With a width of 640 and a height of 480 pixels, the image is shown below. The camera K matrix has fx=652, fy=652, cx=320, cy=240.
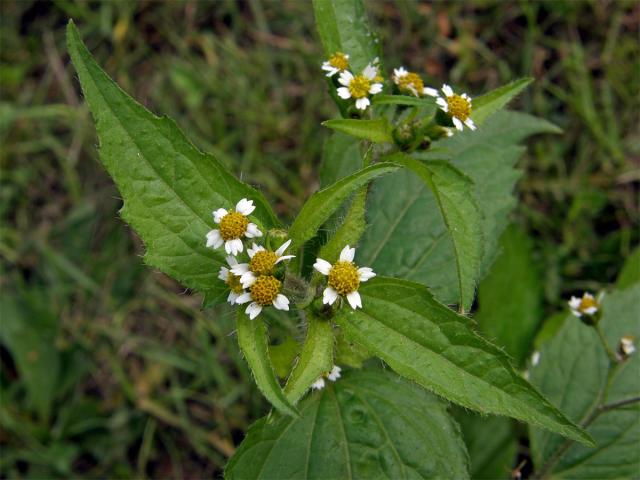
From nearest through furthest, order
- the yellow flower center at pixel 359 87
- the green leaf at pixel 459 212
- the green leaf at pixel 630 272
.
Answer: the green leaf at pixel 459 212
the yellow flower center at pixel 359 87
the green leaf at pixel 630 272

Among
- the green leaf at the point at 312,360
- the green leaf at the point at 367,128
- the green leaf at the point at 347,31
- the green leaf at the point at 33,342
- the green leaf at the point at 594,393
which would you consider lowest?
the green leaf at the point at 33,342

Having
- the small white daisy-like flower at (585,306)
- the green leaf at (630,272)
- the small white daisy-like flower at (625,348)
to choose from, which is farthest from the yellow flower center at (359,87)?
Answer: the green leaf at (630,272)

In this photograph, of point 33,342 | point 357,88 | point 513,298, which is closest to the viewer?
point 357,88

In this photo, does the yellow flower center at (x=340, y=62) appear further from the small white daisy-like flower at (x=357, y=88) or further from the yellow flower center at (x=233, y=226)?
the yellow flower center at (x=233, y=226)

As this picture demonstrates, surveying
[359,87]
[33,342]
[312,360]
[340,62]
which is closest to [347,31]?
[340,62]

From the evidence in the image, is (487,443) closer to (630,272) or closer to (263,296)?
(630,272)

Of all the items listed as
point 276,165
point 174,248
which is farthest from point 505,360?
point 276,165

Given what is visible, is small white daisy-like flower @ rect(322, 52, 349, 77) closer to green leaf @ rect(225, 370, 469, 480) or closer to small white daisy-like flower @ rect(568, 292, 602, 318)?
green leaf @ rect(225, 370, 469, 480)

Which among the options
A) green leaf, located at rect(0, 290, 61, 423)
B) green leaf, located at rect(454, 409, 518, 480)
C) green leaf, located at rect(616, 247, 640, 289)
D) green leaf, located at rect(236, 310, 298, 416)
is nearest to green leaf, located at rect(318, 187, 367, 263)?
green leaf, located at rect(236, 310, 298, 416)
